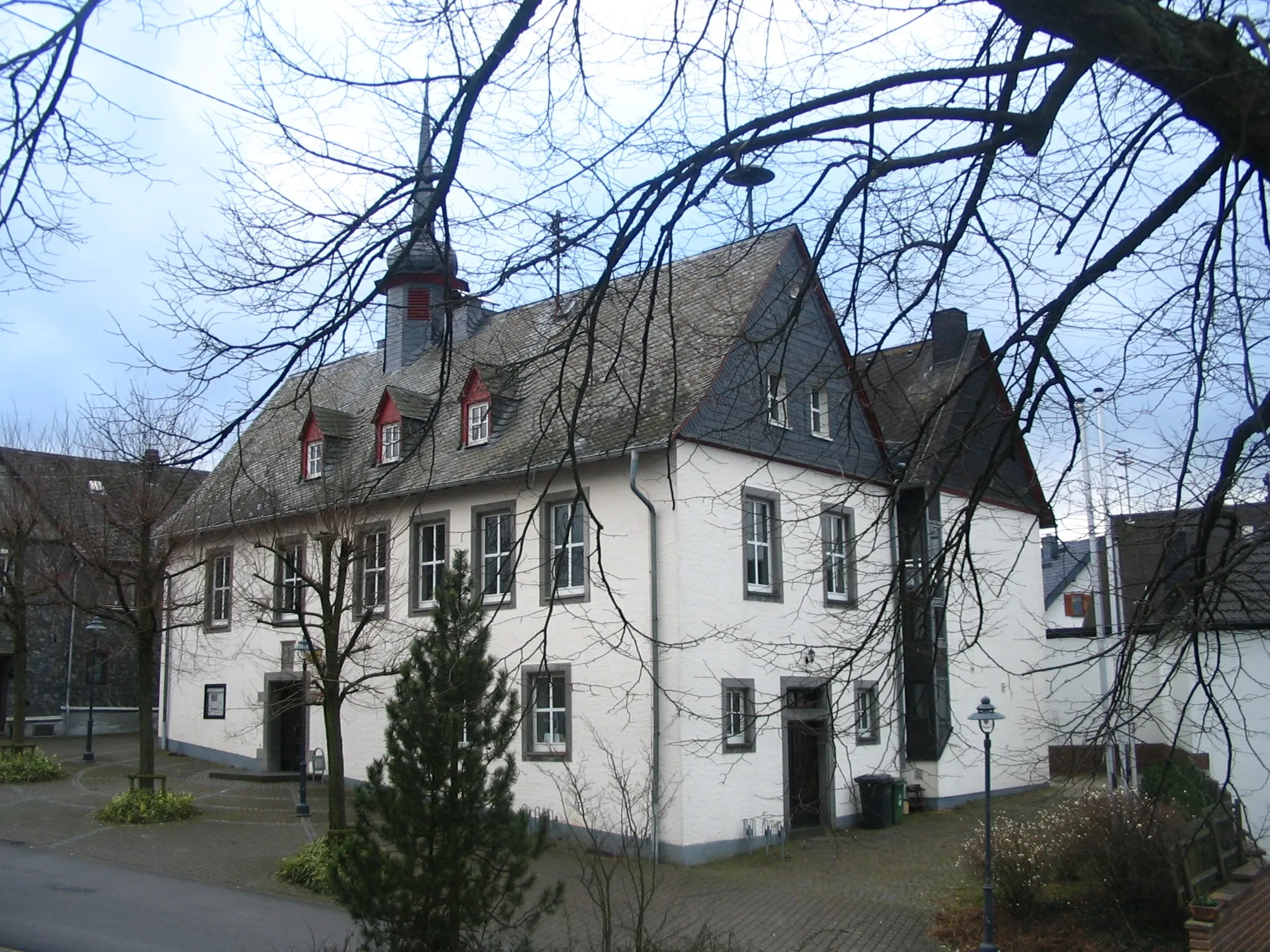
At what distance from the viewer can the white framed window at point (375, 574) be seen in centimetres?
1919

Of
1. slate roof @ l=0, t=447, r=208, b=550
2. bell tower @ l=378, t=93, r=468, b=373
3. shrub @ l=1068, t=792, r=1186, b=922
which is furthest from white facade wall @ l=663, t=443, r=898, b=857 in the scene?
bell tower @ l=378, t=93, r=468, b=373

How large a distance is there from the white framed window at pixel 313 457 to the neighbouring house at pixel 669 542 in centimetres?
9

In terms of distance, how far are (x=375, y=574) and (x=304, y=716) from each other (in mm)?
4096

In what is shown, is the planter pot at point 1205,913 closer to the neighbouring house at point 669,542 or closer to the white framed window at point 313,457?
the neighbouring house at point 669,542

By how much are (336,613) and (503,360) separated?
1161 centimetres

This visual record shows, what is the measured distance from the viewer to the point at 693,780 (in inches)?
727

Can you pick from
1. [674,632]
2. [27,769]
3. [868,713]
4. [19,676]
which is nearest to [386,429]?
[674,632]

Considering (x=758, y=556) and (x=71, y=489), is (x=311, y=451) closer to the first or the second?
(x=71, y=489)

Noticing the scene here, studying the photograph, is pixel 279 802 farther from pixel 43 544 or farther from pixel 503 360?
pixel 503 360

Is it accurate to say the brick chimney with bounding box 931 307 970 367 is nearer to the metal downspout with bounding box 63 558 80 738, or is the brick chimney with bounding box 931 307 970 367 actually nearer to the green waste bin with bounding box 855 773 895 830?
the green waste bin with bounding box 855 773 895 830

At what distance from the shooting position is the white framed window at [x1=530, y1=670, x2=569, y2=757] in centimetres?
2008

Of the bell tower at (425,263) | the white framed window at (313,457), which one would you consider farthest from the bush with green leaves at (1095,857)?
the white framed window at (313,457)

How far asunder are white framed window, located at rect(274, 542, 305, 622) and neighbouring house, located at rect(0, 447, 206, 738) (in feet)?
5.72

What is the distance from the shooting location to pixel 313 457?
2720 centimetres
